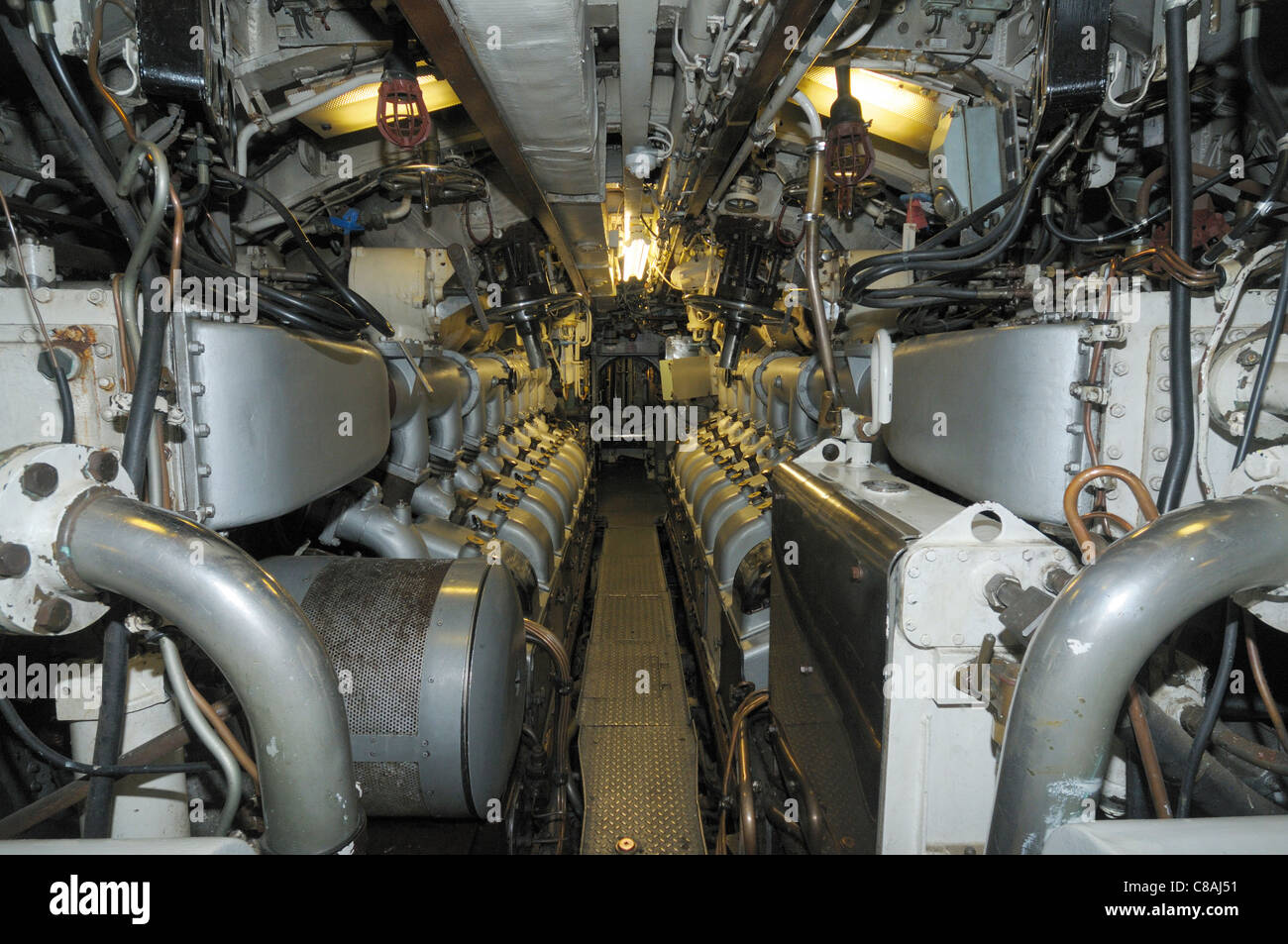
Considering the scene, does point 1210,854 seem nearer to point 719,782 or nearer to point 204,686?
point 204,686

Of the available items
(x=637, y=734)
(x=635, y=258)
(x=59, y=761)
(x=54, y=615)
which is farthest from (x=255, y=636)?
(x=635, y=258)

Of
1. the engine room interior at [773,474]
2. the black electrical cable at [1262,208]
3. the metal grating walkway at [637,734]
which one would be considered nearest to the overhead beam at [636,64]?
the engine room interior at [773,474]

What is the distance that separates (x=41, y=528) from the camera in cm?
92

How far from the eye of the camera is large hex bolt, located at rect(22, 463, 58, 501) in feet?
2.98

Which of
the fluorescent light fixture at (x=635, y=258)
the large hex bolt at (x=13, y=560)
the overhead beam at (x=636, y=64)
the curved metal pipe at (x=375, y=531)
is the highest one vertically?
the fluorescent light fixture at (x=635, y=258)

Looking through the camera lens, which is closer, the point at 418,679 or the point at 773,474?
the point at 418,679

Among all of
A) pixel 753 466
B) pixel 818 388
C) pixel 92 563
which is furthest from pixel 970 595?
pixel 753 466

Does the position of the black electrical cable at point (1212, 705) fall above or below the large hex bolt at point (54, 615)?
below

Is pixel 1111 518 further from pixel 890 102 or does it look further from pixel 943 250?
pixel 890 102

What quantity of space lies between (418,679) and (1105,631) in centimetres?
136

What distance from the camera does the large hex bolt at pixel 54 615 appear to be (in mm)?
951

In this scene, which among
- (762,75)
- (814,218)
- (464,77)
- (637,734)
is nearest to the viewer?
(464,77)

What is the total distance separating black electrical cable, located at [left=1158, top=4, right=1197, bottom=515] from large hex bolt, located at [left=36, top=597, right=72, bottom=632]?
171cm

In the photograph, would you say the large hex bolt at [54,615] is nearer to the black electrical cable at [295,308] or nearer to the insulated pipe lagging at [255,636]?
the insulated pipe lagging at [255,636]
